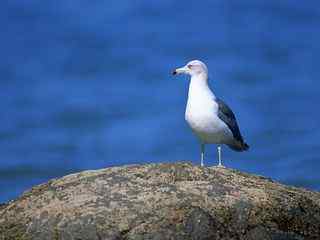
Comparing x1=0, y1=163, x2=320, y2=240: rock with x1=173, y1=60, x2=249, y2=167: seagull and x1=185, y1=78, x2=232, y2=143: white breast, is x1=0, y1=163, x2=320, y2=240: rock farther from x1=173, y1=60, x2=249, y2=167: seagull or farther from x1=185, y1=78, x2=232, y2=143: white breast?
x1=185, y1=78, x2=232, y2=143: white breast

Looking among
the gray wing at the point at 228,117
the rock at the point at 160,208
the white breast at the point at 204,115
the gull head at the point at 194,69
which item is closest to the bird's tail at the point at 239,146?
the gray wing at the point at 228,117

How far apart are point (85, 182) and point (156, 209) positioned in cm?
92

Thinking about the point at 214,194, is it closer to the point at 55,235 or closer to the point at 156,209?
the point at 156,209

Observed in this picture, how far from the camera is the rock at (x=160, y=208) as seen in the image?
278 inches

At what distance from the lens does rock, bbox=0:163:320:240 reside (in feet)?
23.1

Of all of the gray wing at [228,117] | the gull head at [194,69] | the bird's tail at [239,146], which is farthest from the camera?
the bird's tail at [239,146]

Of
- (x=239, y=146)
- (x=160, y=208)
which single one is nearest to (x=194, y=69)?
(x=239, y=146)

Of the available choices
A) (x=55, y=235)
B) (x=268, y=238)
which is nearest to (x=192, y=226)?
(x=268, y=238)

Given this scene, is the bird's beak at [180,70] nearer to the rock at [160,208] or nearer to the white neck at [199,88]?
the white neck at [199,88]

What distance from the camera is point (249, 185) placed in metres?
7.83

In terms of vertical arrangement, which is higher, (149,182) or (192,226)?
(149,182)

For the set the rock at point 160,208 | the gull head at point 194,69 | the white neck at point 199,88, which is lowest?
the rock at point 160,208

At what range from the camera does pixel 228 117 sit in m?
11.9

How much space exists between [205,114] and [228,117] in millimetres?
709
